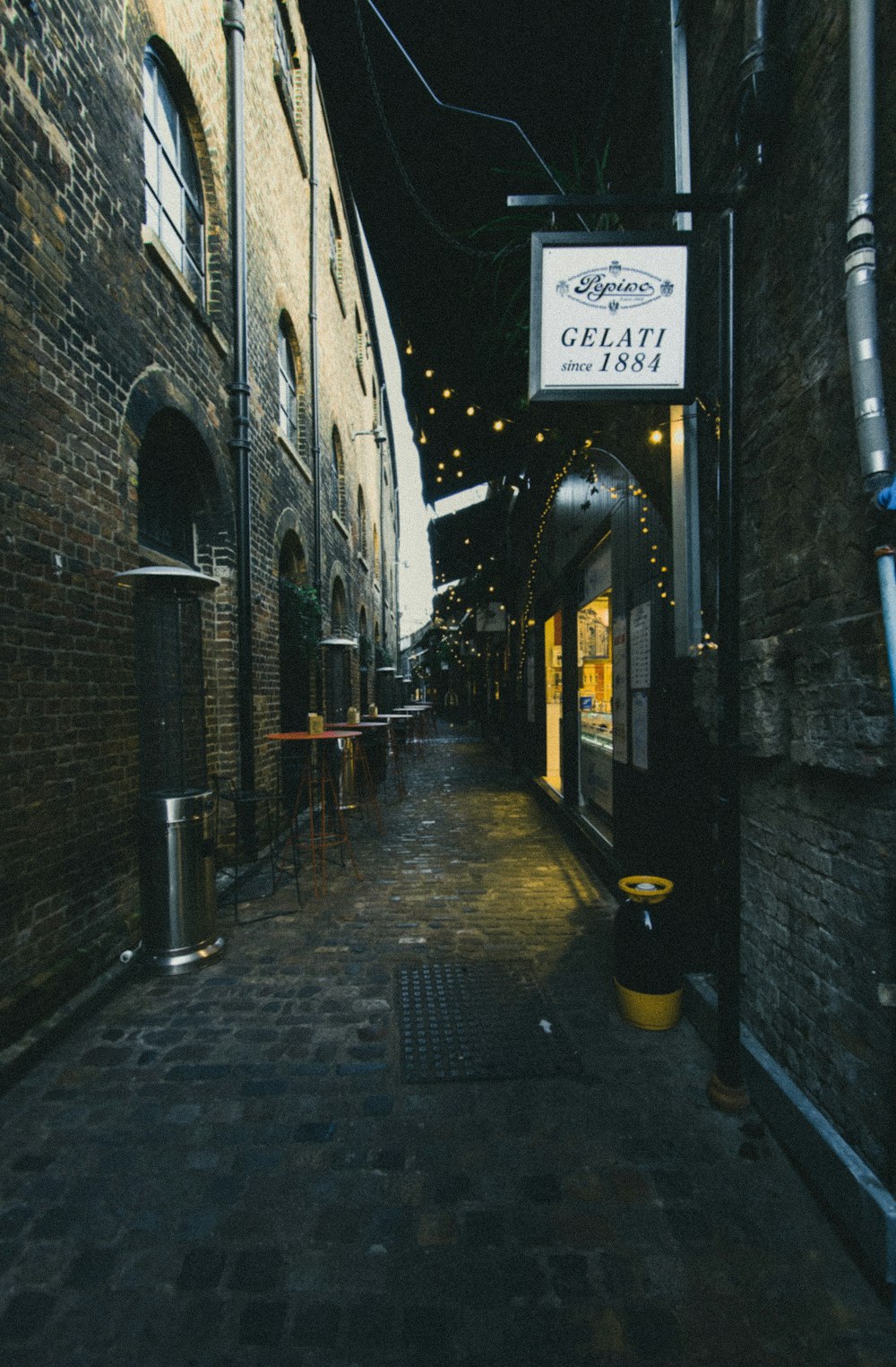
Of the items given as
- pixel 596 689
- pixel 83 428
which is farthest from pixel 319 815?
pixel 83 428

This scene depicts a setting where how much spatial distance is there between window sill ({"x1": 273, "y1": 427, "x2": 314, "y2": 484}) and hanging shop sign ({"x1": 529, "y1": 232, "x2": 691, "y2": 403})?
545cm

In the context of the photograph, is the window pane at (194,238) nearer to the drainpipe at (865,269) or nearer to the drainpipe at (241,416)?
the drainpipe at (241,416)

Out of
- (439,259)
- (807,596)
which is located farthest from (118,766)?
(439,259)

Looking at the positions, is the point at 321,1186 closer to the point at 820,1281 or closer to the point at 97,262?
the point at 820,1281

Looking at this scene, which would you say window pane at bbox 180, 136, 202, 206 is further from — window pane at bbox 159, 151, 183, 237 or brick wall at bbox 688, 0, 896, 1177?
brick wall at bbox 688, 0, 896, 1177

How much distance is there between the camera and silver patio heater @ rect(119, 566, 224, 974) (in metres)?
4.03

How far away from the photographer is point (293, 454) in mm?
8516

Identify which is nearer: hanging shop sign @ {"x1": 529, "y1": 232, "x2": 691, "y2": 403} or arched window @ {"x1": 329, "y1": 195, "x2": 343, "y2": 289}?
hanging shop sign @ {"x1": 529, "y1": 232, "x2": 691, "y2": 403}

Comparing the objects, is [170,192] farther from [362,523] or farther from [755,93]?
[362,523]

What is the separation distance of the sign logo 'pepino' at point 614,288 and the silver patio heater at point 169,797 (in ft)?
8.95

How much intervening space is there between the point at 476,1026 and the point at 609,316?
143 inches

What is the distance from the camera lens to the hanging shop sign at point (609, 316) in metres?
3.02

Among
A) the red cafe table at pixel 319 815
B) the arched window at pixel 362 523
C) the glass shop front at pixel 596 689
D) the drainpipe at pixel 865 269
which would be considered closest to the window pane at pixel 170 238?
the red cafe table at pixel 319 815

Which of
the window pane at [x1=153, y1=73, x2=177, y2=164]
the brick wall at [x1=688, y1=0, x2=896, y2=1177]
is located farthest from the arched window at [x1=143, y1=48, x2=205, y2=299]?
the brick wall at [x1=688, y1=0, x2=896, y2=1177]
